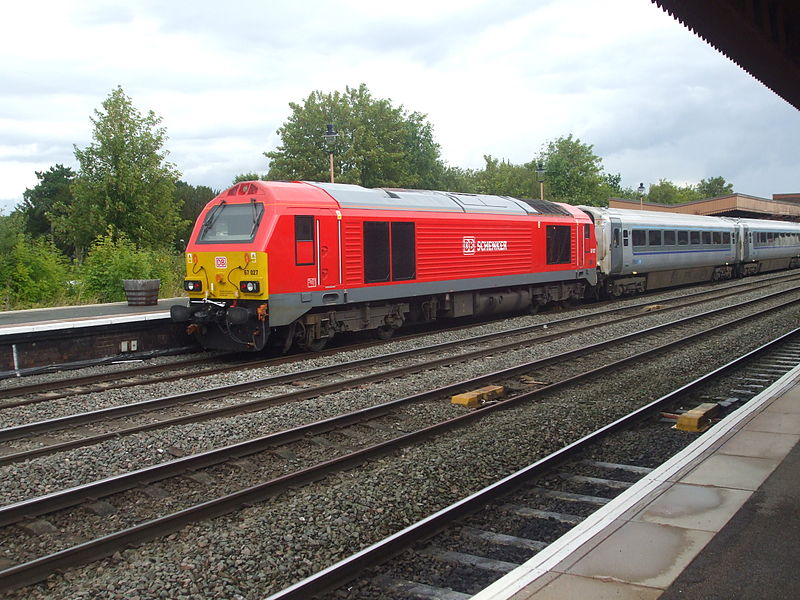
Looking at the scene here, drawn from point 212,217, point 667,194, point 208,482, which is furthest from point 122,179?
point 667,194

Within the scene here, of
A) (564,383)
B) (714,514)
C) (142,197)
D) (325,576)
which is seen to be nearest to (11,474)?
(325,576)

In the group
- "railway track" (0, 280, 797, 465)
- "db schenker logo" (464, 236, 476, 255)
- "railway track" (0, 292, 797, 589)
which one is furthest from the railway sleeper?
"db schenker logo" (464, 236, 476, 255)

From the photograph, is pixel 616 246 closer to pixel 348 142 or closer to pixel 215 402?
pixel 215 402

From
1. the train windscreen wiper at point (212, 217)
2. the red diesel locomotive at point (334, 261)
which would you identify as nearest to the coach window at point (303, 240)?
the red diesel locomotive at point (334, 261)

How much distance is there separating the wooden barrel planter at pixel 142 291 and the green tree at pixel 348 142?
29254mm

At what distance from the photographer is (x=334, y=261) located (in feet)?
44.0

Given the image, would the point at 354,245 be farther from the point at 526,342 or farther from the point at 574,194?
the point at 574,194

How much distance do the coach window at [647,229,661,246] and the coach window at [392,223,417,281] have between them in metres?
13.6

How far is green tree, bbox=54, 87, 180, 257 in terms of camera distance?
31562 millimetres

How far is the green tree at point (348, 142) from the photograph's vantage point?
48.1 meters

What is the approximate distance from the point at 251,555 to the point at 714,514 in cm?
340

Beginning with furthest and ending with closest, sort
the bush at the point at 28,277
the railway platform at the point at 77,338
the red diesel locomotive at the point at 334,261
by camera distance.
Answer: the bush at the point at 28,277 < the red diesel locomotive at the point at 334,261 < the railway platform at the point at 77,338

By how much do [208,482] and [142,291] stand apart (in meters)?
12.6

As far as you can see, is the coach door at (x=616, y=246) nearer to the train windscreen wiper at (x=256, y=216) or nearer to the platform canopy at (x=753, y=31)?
the platform canopy at (x=753, y=31)
